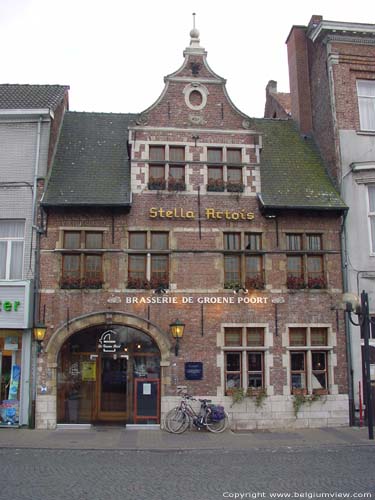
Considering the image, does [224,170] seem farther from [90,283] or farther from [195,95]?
[90,283]

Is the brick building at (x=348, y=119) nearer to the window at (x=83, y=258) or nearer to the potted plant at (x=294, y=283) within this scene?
the potted plant at (x=294, y=283)

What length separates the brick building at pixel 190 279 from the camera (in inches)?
645

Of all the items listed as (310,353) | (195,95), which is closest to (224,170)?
(195,95)

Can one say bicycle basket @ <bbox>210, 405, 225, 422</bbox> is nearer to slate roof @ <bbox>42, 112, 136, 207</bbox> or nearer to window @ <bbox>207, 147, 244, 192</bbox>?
slate roof @ <bbox>42, 112, 136, 207</bbox>

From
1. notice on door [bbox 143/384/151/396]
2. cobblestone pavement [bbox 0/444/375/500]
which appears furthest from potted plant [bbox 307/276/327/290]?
notice on door [bbox 143/384/151/396]

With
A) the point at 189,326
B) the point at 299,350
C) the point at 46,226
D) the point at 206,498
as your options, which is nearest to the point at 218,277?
the point at 189,326

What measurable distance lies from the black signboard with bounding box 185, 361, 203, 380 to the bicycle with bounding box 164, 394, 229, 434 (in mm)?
801

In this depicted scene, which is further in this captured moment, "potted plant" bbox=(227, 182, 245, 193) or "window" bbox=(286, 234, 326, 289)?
"potted plant" bbox=(227, 182, 245, 193)

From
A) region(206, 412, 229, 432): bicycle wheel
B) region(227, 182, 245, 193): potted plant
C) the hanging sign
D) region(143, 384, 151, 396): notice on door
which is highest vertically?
region(227, 182, 245, 193): potted plant

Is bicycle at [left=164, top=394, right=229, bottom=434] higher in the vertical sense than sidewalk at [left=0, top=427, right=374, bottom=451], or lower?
higher

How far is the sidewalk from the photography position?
1348 centimetres

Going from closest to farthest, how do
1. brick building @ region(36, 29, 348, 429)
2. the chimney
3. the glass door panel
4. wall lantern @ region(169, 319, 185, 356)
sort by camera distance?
wall lantern @ region(169, 319, 185, 356)
brick building @ region(36, 29, 348, 429)
the glass door panel
the chimney

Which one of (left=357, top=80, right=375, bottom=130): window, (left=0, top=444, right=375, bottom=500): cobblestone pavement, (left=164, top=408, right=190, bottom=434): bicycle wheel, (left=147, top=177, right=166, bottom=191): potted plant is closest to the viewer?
(left=0, top=444, right=375, bottom=500): cobblestone pavement

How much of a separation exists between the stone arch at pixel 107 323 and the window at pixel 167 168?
13.8ft
